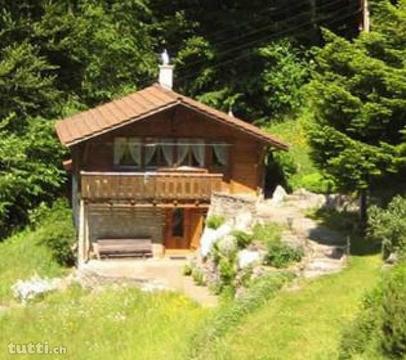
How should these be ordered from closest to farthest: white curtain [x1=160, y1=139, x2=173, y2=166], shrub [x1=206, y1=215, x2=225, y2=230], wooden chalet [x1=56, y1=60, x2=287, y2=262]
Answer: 1. shrub [x1=206, y1=215, x2=225, y2=230]
2. wooden chalet [x1=56, y1=60, x2=287, y2=262]
3. white curtain [x1=160, y1=139, x2=173, y2=166]

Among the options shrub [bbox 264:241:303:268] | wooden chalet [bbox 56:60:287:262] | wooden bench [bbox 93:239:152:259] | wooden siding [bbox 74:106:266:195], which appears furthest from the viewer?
wooden siding [bbox 74:106:266:195]

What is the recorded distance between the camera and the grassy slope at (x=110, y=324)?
68.1 ft

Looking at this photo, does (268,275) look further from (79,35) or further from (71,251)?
(79,35)

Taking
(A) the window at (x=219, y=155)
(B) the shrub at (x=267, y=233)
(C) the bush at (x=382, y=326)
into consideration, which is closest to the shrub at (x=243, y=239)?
(B) the shrub at (x=267, y=233)

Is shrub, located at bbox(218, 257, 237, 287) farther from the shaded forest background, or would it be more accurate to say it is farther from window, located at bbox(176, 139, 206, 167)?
the shaded forest background

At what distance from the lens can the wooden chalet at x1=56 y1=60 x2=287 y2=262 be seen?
99.0 ft

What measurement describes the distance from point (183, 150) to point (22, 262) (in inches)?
294

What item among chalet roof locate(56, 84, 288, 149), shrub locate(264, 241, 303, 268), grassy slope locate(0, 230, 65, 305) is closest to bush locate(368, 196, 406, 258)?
shrub locate(264, 241, 303, 268)

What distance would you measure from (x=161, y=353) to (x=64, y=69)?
2178 centimetres

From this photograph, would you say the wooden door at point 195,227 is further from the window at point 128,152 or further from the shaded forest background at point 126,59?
the shaded forest background at point 126,59

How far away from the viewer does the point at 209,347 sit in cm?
1866

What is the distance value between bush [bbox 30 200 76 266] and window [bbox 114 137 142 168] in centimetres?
328

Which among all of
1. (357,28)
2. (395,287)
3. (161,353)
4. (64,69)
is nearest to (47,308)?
(161,353)

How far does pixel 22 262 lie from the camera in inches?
1229
